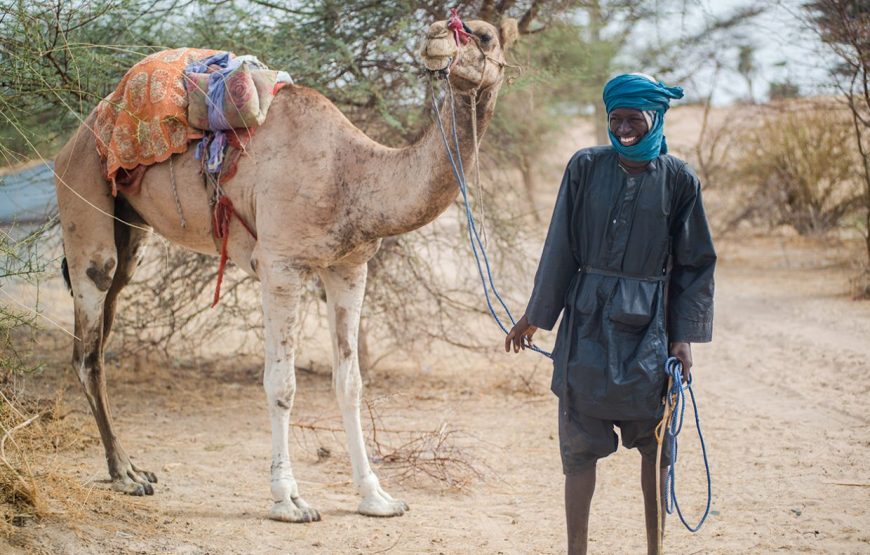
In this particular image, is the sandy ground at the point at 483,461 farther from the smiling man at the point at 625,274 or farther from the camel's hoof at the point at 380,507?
the smiling man at the point at 625,274

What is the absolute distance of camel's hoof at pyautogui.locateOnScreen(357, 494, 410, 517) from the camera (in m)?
4.89

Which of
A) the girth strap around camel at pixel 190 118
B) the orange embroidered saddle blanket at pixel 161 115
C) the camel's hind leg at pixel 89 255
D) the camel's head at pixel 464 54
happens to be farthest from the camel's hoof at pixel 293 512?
the camel's head at pixel 464 54

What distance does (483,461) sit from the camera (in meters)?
5.85

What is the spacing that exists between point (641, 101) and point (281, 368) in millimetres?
2383

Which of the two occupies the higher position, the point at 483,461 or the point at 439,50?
the point at 439,50

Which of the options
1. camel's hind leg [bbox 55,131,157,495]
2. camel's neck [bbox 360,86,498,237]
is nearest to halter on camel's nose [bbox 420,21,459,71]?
camel's neck [bbox 360,86,498,237]

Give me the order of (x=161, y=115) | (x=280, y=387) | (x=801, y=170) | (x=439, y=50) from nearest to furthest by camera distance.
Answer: (x=439, y=50), (x=280, y=387), (x=161, y=115), (x=801, y=170)

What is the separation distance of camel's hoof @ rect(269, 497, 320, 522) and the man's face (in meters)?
2.50

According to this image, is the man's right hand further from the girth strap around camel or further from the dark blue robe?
the girth strap around camel

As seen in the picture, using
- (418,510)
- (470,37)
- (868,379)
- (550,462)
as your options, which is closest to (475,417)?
(550,462)

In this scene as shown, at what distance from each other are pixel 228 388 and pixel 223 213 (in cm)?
318

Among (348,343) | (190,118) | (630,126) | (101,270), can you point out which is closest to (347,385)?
(348,343)

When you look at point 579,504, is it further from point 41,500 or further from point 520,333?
point 41,500

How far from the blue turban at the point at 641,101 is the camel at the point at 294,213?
2.89 ft
